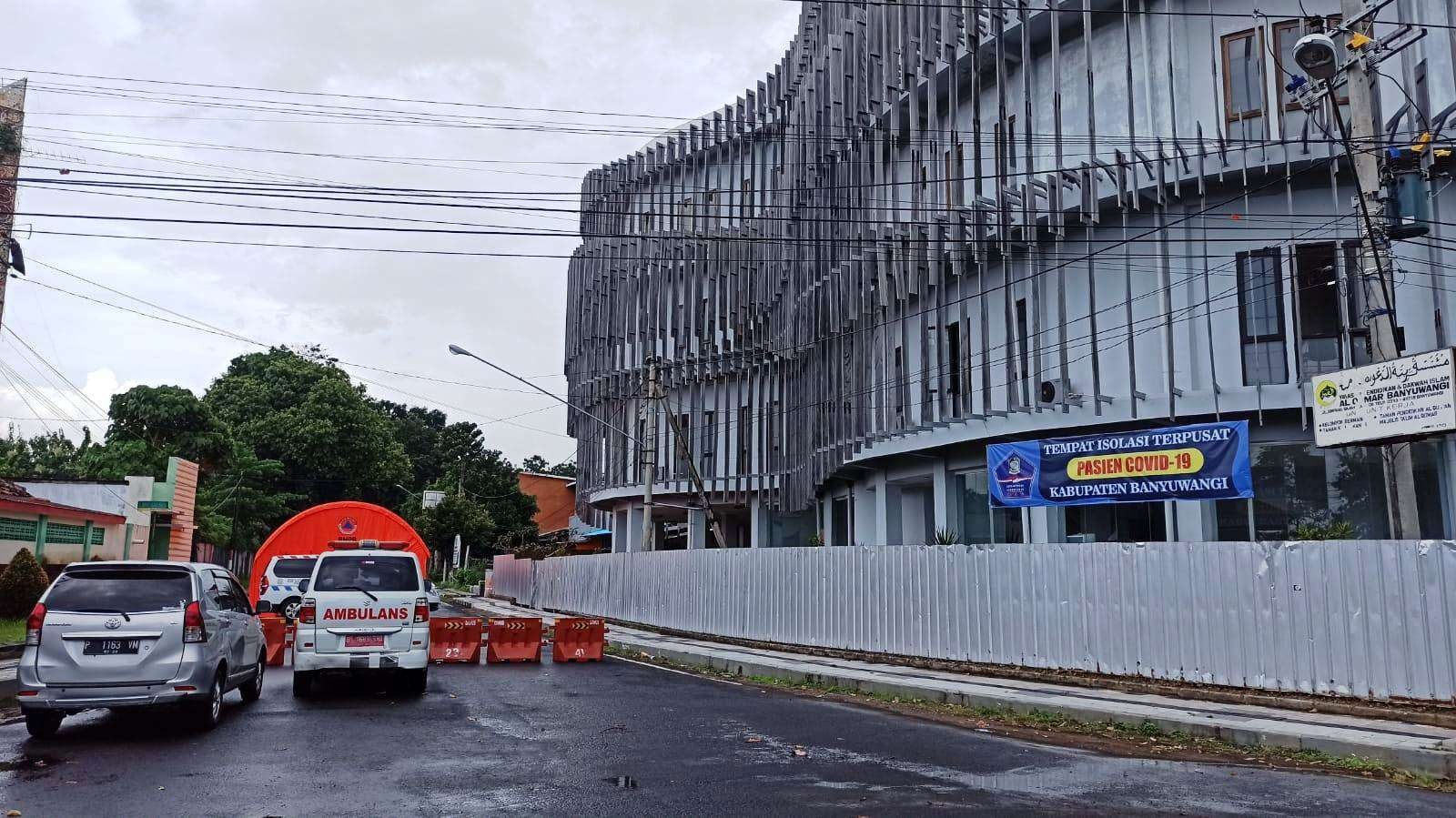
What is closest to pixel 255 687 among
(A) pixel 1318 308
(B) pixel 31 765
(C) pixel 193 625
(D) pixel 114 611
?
(C) pixel 193 625

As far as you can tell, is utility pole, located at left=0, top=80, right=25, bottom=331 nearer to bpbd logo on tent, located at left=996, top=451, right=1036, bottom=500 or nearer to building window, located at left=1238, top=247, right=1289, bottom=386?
bpbd logo on tent, located at left=996, top=451, right=1036, bottom=500

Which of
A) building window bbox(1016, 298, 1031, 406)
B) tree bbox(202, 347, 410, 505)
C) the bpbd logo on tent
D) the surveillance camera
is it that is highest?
tree bbox(202, 347, 410, 505)

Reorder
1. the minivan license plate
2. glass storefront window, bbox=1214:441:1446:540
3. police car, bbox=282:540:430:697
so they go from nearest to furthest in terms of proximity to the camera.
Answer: the minivan license plate, police car, bbox=282:540:430:697, glass storefront window, bbox=1214:441:1446:540

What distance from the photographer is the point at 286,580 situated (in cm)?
2797

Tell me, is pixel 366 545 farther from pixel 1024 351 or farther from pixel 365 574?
pixel 1024 351

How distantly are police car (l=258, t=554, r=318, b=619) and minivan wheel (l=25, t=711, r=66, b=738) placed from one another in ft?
57.9

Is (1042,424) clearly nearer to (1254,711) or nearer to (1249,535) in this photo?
(1249,535)

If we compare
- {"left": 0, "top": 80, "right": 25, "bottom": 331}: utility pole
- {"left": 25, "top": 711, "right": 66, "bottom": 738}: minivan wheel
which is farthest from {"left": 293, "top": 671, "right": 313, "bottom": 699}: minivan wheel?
{"left": 0, "top": 80, "right": 25, "bottom": 331}: utility pole

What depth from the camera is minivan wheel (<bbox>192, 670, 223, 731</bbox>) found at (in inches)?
442

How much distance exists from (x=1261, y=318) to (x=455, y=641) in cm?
1741

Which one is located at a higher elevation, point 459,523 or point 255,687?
point 459,523

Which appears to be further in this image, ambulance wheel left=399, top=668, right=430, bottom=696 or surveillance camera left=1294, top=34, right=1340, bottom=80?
ambulance wheel left=399, top=668, right=430, bottom=696

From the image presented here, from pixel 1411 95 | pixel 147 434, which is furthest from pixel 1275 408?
pixel 147 434

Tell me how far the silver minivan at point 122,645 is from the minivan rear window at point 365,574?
2965 mm
